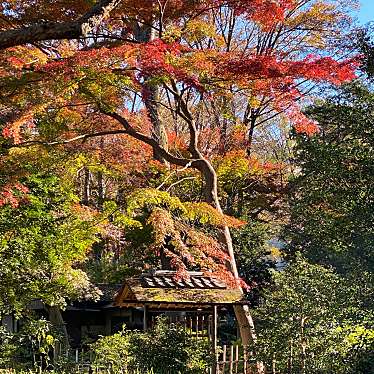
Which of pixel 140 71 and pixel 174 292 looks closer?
pixel 140 71

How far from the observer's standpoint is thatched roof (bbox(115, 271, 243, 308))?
28.0 ft

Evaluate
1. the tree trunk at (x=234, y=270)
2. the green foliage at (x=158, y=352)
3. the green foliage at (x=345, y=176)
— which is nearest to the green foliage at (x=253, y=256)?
the green foliage at (x=345, y=176)

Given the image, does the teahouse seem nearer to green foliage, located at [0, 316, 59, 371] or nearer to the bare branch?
green foliage, located at [0, 316, 59, 371]

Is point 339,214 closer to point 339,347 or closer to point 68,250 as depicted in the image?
point 339,347

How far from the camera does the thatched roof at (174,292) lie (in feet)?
28.0

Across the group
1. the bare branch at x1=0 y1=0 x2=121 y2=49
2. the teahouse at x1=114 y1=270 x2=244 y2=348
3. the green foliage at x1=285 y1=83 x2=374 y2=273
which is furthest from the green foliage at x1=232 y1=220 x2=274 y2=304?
the bare branch at x1=0 y1=0 x2=121 y2=49

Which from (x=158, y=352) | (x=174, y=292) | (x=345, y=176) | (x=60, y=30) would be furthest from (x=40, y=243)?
(x=60, y=30)

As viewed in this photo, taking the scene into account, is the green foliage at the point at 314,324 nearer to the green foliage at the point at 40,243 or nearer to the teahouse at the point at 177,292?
the teahouse at the point at 177,292

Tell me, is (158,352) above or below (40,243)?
below

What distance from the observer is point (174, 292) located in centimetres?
866

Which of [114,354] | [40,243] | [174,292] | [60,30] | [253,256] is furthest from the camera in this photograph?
[253,256]

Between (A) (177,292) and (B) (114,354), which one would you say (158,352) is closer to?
(B) (114,354)

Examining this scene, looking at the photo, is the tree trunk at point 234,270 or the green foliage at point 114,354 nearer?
the green foliage at point 114,354

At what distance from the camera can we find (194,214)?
823 cm
